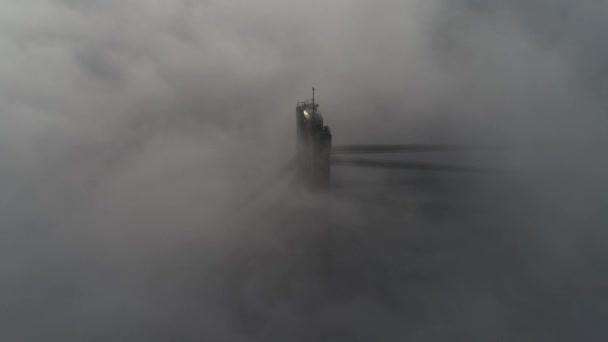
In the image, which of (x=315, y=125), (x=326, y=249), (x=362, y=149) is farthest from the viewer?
(x=326, y=249)

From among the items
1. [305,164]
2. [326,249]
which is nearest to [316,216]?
[326,249]

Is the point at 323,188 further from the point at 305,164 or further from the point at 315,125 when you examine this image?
the point at 315,125

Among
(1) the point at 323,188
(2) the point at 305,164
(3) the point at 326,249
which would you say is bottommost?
(3) the point at 326,249

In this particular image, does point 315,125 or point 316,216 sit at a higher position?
point 315,125

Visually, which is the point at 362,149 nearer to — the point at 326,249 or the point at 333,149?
the point at 333,149

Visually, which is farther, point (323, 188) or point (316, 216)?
point (316, 216)

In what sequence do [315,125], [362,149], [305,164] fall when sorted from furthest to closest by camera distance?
[362,149] → [305,164] → [315,125]
